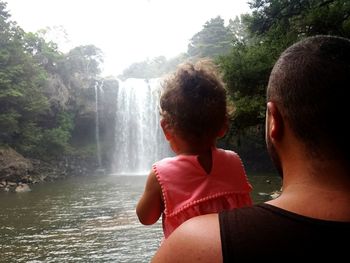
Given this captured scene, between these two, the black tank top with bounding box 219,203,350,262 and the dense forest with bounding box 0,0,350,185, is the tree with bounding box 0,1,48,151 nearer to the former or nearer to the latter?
the dense forest with bounding box 0,0,350,185

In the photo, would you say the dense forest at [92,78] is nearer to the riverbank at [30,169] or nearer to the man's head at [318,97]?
the riverbank at [30,169]

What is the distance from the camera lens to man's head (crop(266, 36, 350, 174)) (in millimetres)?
990

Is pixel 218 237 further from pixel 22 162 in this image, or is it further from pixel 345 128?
pixel 22 162

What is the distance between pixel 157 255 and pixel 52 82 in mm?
32005

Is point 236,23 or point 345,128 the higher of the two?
point 236,23

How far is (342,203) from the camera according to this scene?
3.05 feet

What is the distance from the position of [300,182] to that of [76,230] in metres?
9.59

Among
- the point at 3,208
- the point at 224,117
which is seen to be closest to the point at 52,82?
the point at 3,208

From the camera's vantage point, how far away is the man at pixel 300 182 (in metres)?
0.88

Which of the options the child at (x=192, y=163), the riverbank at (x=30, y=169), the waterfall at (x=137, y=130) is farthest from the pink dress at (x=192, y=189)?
the waterfall at (x=137, y=130)

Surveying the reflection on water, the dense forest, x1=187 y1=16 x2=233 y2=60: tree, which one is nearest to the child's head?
the reflection on water

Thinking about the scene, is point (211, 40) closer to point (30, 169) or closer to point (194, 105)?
point (30, 169)

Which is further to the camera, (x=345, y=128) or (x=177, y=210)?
(x=177, y=210)

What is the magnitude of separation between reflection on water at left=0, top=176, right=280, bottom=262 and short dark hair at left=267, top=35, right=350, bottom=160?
256 inches
